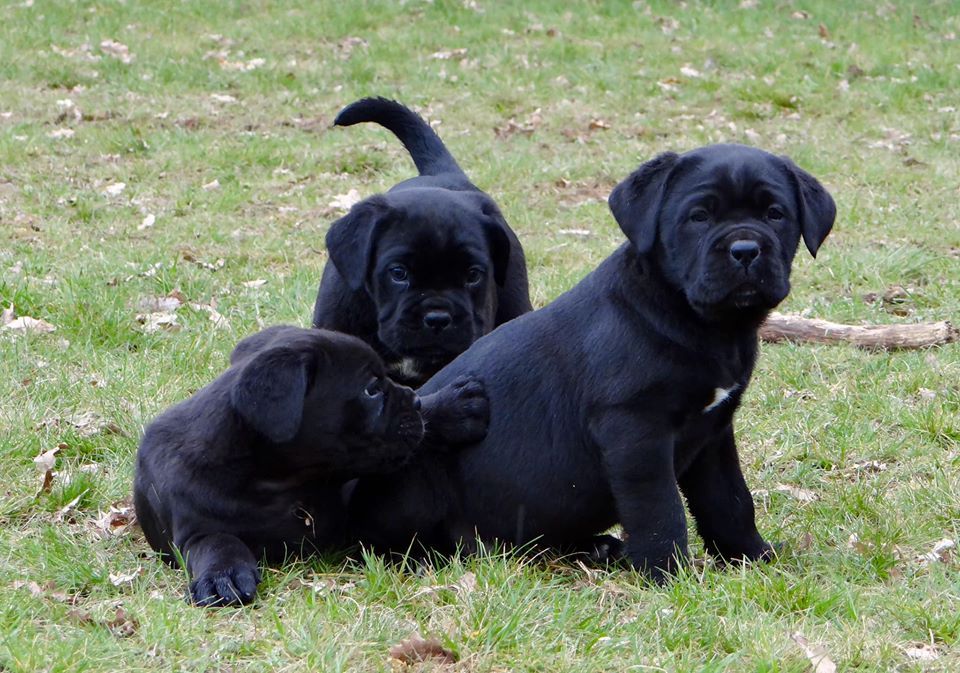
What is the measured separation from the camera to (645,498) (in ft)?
13.5

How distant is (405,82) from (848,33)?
578 centimetres

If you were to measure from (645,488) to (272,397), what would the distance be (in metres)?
1.20

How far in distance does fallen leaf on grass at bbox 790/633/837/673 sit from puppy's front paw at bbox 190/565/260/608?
163cm

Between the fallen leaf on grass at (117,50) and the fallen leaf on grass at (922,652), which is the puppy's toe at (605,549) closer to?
the fallen leaf on grass at (922,652)

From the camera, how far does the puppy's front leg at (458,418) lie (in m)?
4.52

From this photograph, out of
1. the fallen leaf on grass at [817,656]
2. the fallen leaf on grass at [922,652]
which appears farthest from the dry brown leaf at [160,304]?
the fallen leaf on grass at [922,652]

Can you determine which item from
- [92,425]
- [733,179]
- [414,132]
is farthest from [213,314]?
[733,179]

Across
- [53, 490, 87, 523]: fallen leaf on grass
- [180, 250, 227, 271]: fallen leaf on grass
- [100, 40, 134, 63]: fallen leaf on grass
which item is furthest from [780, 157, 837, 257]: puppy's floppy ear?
[100, 40, 134, 63]: fallen leaf on grass

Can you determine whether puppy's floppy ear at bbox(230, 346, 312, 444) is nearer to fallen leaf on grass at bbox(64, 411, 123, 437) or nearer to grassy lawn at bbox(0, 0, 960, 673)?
grassy lawn at bbox(0, 0, 960, 673)

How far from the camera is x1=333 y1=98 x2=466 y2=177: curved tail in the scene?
6980mm

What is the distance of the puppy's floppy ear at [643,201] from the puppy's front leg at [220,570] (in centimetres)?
160

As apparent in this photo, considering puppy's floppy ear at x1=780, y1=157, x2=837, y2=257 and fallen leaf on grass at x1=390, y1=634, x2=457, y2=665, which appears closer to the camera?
fallen leaf on grass at x1=390, y1=634, x2=457, y2=665

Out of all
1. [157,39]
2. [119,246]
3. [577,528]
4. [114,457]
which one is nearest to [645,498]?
[577,528]

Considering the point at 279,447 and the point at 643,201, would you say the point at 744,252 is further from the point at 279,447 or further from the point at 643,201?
the point at 279,447
